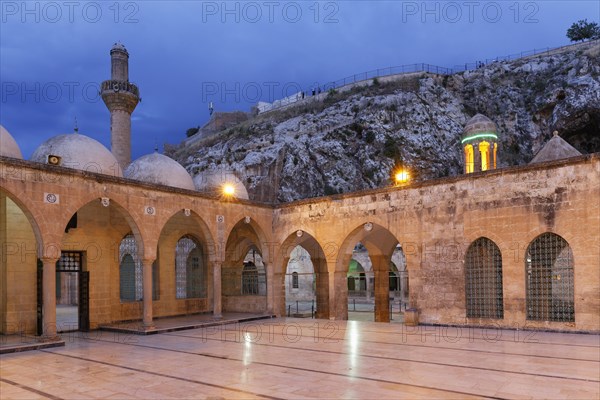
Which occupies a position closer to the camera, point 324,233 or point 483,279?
point 483,279

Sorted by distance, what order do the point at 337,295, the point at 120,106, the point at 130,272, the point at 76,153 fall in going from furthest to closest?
1. the point at 120,106
2. the point at 130,272
3. the point at 337,295
4. the point at 76,153

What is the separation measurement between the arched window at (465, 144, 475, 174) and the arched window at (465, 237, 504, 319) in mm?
9485

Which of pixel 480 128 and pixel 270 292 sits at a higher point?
pixel 480 128

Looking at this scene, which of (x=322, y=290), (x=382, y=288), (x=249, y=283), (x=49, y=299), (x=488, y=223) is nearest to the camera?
(x=49, y=299)

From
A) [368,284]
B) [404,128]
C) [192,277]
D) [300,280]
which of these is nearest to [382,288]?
[192,277]

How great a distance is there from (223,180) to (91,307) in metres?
6.49

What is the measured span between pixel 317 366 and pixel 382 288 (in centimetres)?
1118

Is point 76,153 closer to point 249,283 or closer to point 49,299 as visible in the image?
point 49,299

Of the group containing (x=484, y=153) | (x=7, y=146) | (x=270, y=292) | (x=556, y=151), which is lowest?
(x=270, y=292)

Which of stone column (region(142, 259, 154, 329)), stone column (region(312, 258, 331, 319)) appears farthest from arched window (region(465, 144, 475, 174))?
stone column (region(142, 259, 154, 329))

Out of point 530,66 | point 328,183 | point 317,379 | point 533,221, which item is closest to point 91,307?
point 317,379

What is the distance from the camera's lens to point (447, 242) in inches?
545

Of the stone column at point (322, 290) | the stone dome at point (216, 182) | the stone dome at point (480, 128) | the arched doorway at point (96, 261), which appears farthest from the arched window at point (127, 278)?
the stone dome at point (480, 128)

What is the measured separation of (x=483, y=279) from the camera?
13.6 metres
